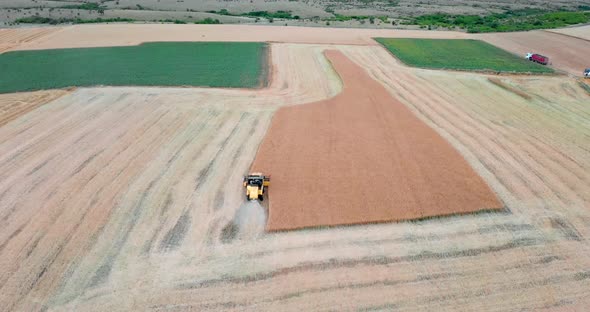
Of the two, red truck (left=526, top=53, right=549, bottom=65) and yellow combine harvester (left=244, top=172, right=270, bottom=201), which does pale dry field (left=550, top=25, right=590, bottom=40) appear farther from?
yellow combine harvester (left=244, top=172, right=270, bottom=201)

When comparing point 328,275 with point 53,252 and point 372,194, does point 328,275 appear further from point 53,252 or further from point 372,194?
point 53,252

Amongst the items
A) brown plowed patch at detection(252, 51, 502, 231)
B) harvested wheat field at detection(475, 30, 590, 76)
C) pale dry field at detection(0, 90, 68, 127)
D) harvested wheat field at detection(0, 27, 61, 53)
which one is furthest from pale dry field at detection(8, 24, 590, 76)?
brown plowed patch at detection(252, 51, 502, 231)

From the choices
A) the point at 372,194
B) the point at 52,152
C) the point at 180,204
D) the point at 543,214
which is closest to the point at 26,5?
the point at 52,152

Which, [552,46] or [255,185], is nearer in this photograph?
[255,185]

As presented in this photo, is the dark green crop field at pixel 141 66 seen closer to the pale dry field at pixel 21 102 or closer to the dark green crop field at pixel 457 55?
the pale dry field at pixel 21 102

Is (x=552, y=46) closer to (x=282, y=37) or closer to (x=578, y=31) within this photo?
(x=578, y=31)

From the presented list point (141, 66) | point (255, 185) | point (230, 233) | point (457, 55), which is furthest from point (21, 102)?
point (457, 55)
